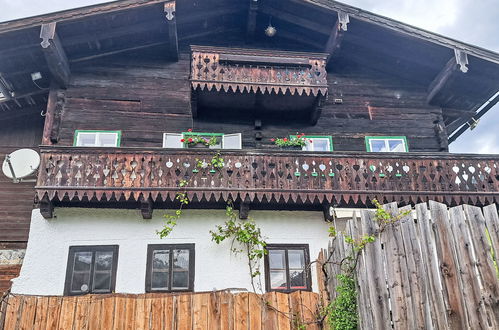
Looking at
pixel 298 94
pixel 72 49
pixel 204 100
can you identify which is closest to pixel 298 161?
pixel 298 94

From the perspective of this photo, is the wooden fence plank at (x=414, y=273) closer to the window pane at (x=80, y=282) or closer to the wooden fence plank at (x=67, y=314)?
the wooden fence plank at (x=67, y=314)

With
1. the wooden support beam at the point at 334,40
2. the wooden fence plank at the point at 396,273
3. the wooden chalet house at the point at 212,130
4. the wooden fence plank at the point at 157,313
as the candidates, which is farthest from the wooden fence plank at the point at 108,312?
the wooden support beam at the point at 334,40

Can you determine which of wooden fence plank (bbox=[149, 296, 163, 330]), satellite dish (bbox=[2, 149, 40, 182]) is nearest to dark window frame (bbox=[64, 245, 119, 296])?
satellite dish (bbox=[2, 149, 40, 182])

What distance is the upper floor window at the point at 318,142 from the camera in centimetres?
1326

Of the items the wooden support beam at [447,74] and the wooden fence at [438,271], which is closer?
the wooden fence at [438,271]

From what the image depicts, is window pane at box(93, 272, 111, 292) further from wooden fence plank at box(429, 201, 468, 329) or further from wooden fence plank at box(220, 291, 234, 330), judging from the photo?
wooden fence plank at box(429, 201, 468, 329)

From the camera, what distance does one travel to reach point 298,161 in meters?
11.4

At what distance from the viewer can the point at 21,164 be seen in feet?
40.0

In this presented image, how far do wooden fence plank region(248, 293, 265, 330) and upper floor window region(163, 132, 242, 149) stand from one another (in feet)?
20.2

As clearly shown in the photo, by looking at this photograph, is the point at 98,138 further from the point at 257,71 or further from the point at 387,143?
the point at 387,143

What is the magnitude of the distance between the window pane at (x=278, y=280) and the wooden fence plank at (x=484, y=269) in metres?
6.55

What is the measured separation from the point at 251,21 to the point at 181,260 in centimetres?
772

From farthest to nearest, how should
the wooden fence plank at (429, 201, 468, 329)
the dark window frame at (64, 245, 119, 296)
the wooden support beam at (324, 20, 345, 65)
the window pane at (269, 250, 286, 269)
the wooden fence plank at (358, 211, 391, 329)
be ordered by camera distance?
the wooden support beam at (324, 20, 345, 65) → the window pane at (269, 250, 286, 269) → the dark window frame at (64, 245, 119, 296) → the wooden fence plank at (358, 211, 391, 329) → the wooden fence plank at (429, 201, 468, 329)

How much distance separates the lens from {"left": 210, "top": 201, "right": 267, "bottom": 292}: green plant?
10.6 m
